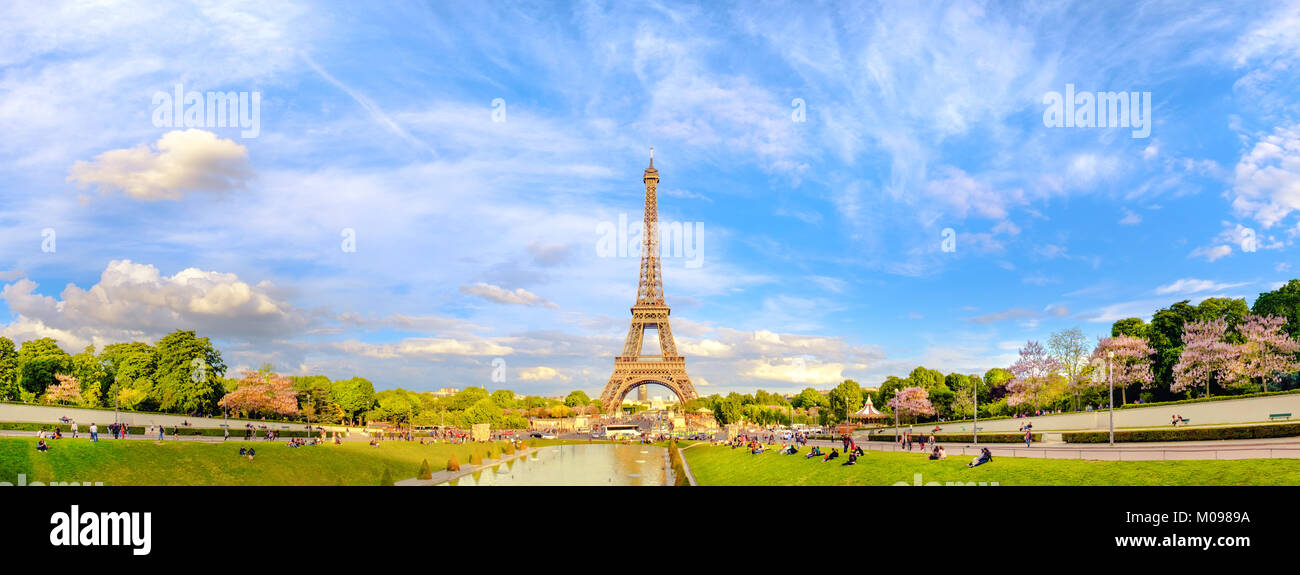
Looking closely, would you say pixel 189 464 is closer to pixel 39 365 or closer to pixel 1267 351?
pixel 39 365

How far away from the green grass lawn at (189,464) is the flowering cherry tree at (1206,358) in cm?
7033

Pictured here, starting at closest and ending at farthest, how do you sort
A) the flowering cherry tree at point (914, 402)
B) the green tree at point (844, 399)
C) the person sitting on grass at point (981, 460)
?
1. the person sitting on grass at point (981, 460)
2. the flowering cherry tree at point (914, 402)
3. the green tree at point (844, 399)

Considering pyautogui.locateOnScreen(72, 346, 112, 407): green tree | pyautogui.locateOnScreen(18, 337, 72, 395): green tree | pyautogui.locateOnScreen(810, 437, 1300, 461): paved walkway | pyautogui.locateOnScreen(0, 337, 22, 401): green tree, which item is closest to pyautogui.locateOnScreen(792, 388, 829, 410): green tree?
pyautogui.locateOnScreen(810, 437, 1300, 461): paved walkway

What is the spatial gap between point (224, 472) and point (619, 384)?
280 ft

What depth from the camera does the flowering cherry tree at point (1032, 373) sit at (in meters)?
85.4

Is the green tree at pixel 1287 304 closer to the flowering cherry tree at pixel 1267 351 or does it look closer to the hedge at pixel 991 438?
the flowering cherry tree at pixel 1267 351

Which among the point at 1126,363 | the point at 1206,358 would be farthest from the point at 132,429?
the point at 1206,358

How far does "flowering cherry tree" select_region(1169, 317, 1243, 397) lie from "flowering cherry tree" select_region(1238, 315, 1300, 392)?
0.85 m

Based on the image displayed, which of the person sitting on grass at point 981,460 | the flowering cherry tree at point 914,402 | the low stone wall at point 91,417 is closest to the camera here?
the person sitting on grass at point 981,460

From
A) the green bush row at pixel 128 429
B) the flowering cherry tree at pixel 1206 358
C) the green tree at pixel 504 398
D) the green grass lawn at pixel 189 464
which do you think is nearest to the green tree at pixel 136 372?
the green bush row at pixel 128 429

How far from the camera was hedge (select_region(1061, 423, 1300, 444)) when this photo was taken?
1537 inches
